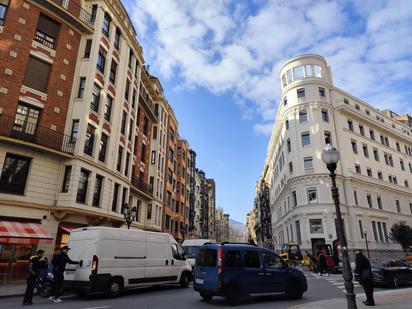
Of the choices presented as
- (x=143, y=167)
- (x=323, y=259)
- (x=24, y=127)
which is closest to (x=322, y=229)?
(x=323, y=259)

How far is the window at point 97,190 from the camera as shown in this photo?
827 inches

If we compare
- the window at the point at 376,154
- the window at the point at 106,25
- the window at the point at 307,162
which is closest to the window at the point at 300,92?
the window at the point at 307,162

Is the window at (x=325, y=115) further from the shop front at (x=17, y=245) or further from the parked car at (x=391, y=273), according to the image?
the shop front at (x=17, y=245)

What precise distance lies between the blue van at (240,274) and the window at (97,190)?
12.2 meters

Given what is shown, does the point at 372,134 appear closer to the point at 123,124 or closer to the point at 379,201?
the point at 379,201

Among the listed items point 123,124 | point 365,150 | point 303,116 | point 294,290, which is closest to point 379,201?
point 365,150

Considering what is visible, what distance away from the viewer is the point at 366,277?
1010cm

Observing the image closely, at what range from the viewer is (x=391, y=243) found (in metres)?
40.9

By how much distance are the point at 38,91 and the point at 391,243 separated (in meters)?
45.2

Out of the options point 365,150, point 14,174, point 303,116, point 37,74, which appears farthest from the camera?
point 365,150

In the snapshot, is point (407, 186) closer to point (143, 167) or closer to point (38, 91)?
point (143, 167)

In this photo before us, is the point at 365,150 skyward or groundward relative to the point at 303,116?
groundward

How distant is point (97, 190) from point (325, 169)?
28.8 m

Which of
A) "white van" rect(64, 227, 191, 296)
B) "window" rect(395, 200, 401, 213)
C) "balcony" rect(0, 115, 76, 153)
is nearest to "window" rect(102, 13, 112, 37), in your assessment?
"balcony" rect(0, 115, 76, 153)
